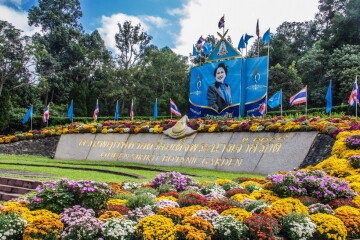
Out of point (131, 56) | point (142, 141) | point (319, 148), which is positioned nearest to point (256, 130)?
point (319, 148)

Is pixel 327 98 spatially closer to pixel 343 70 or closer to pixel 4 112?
pixel 343 70

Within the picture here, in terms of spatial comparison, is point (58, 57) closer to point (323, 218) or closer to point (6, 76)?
point (6, 76)

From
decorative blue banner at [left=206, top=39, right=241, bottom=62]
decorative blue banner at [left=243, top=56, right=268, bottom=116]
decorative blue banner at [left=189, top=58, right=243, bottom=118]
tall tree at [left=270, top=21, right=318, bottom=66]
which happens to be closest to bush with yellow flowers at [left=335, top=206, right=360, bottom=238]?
decorative blue banner at [left=243, top=56, right=268, bottom=116]

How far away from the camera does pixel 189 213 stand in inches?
222

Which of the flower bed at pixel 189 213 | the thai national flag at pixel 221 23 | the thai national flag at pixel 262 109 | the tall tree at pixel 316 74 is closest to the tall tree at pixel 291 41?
the tall tree at pixel 316 74

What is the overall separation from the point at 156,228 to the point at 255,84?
1816 cm

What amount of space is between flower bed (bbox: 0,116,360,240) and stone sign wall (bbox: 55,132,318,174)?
5.52 meters

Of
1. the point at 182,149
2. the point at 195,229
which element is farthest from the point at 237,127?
the point at 195,229

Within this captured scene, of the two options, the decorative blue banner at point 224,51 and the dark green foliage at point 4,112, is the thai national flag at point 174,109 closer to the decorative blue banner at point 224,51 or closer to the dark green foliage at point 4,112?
the decorative blue banner at point 224,51

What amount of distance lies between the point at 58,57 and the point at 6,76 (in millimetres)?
11372

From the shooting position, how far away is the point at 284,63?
1694 inches

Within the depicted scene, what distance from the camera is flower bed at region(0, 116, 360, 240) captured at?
4895 millimetres

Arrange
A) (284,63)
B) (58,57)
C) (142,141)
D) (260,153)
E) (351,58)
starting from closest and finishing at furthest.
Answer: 1. (260,153)
2. (142,141)
3. (351,58)
4. (284,63)
5. (58,57)

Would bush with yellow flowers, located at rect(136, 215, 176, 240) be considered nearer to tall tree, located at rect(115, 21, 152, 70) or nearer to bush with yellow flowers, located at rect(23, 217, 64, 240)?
bush with yellow flowers, located at rect(23, 217, 64, 240)
